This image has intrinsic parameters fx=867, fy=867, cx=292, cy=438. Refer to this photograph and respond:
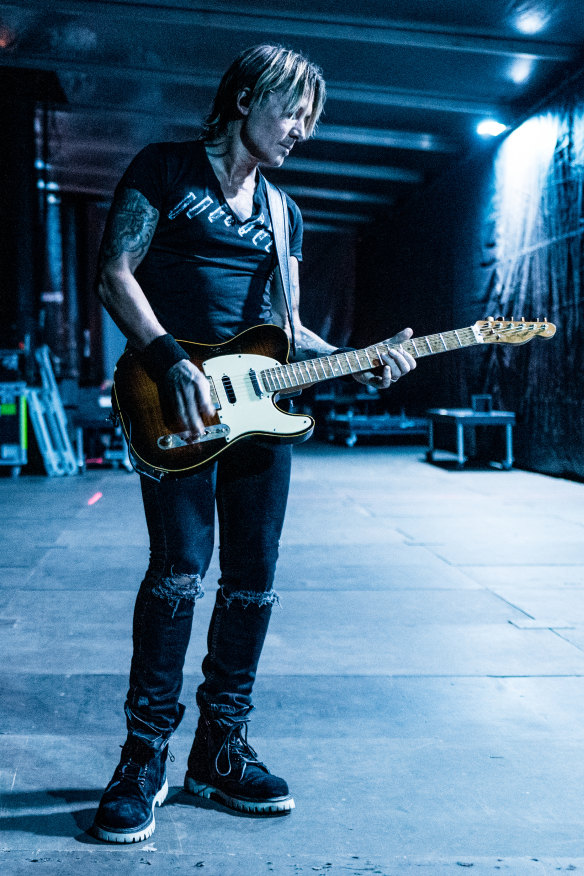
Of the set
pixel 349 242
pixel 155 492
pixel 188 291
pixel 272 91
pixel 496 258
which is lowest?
pixel 155 492

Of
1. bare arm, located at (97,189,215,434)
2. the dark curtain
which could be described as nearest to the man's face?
bare arm, located at (97,189,215,434)

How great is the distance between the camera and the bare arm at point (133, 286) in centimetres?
182

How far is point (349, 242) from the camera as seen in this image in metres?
18.2

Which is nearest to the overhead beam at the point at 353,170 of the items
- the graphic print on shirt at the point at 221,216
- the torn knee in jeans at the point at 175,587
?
the graphic print on shirt at the point at 221,216

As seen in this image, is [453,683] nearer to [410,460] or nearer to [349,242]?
[410,460]

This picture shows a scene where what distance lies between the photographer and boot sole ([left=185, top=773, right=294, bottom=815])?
1.88 m

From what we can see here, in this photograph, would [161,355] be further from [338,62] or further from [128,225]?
[338,62]

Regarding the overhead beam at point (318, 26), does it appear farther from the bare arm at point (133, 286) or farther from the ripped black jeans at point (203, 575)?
the ripped black jeans at point (203, 575)

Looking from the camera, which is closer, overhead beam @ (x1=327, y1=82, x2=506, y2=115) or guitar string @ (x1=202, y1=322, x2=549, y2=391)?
guitar string @ (x1=202, y1=322, x2=549, y2=391)

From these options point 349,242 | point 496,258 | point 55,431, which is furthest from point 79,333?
point 496,258

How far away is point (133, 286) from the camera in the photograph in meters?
1.85

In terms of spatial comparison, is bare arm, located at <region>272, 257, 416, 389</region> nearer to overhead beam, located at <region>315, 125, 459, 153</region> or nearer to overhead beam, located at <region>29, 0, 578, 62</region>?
overhead beam, located at <region>29, 0, 578, 62</region>

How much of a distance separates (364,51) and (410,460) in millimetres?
4976

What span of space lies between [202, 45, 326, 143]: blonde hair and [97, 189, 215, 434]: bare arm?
0.34m
